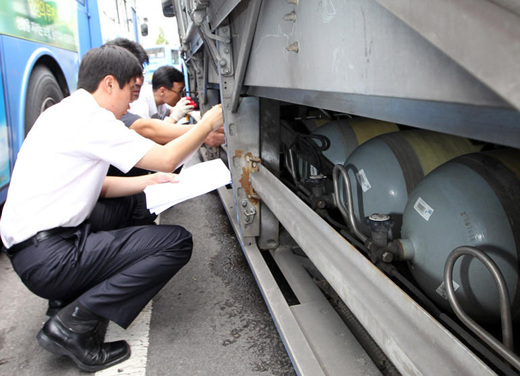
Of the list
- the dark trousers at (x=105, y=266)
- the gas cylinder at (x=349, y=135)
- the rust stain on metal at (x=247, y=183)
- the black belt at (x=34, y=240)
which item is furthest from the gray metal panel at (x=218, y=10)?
the black belt at (x=34, y=240)

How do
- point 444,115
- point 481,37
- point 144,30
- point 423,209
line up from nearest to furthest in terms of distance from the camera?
point 481,37
point 444,115
point 423,209
point 144,30

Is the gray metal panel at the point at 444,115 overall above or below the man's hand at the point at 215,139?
above

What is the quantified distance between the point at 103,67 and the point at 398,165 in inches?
48.4

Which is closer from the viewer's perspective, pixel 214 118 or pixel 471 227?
pixel 471 227

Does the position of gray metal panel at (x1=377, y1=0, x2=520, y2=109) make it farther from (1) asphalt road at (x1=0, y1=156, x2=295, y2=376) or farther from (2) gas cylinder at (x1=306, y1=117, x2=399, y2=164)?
(2) gas cylinder at (x1=306, y1=117, x2=399, y2=164)

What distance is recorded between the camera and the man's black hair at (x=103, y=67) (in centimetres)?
160

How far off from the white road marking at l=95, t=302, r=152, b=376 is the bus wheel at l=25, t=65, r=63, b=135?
5.36 ft

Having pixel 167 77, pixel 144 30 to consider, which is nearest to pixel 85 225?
pixel 167 77

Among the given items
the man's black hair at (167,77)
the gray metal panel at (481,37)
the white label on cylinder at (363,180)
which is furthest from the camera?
the man's black hair at (167,77)

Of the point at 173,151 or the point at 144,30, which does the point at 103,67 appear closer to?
the point at 173,151

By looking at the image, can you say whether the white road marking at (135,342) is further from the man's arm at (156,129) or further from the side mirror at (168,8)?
the side mirror at (168,8)

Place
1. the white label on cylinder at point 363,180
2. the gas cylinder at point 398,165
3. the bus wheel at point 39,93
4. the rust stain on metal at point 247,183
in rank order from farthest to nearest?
1. the bus wheel at point 39,93
2. the rust stain on metal at point 247,183
3. the white label on cylinder at point 363,180
4. the gas cylinder at point 398,165

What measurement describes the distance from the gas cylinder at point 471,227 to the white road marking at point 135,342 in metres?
1.13

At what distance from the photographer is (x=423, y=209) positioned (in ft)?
3.73
